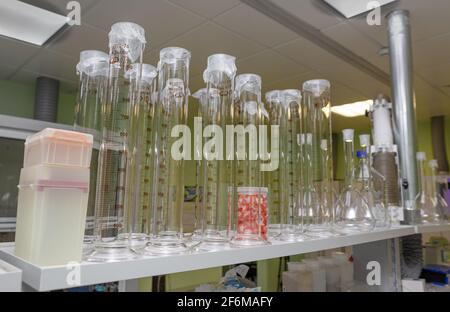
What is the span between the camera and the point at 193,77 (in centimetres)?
318

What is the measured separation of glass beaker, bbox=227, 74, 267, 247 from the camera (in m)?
0.82

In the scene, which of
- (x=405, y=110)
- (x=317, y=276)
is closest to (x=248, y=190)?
(x=317, y=276)

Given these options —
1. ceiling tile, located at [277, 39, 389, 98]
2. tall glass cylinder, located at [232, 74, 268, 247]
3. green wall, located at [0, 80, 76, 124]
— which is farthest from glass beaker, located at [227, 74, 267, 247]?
green wall, located at [0, 80, 76, 124]

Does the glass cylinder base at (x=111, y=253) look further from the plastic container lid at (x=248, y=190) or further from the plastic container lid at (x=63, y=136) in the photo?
the plastic container lid at (x=248, y=190)

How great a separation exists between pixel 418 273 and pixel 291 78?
2.01 m

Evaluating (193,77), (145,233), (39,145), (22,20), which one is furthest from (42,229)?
(193,77)

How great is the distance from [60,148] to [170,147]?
242 millimetres

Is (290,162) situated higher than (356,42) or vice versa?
(356,42)

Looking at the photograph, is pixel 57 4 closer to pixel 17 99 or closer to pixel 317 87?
pixel 317 87

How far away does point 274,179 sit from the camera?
3.44ft

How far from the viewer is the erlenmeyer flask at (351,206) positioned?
4.39 ft

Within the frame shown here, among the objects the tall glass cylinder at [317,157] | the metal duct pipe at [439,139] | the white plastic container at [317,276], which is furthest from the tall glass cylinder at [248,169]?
the metal duct pipe at [439,139]

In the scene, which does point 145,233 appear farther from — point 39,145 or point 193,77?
point 193,77

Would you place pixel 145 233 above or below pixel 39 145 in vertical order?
below
